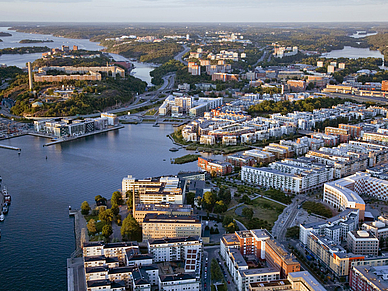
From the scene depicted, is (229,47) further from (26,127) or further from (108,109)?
(26,127)

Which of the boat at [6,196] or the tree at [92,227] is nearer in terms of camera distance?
the tree at [92,227]

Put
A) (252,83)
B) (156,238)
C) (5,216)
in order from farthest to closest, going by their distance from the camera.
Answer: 1. (252,83)
2. (5,216)
3. (156,238)

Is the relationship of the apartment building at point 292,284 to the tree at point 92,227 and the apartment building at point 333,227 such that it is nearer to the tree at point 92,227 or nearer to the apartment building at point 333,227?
the apartment building at point 333,227

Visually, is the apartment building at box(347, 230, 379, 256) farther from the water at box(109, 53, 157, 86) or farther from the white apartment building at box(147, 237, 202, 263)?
the water at box(109, 53, 157, 86)

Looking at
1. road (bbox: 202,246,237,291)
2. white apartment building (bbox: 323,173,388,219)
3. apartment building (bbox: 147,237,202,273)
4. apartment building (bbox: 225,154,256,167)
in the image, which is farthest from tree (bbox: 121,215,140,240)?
apartment building (bbox: 225,154,256,167)

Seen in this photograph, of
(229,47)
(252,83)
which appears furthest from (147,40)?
(252,83)

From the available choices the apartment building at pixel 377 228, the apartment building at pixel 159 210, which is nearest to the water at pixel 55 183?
the apartment building at pixel 159 210

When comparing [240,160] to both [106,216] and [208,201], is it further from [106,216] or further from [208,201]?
[106,216]
